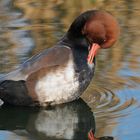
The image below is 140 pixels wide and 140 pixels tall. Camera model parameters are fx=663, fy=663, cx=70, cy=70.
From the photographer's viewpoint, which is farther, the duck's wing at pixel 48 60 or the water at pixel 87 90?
the duck's wing at pixel 48 60

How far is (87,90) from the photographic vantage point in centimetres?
588

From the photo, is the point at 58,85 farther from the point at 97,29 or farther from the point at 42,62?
the point at 97,29

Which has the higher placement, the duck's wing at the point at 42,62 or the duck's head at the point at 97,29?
the duck's head at the point at 97,29

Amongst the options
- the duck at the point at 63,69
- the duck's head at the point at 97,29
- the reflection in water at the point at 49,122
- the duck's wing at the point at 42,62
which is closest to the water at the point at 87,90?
the reflection in water at the point at 49,122

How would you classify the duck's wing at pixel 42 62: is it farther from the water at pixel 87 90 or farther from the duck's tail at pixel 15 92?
the water at pixel 87 90

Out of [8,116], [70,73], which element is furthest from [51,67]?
[8,116]

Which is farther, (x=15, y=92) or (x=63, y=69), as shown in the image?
(x=15, y=92)

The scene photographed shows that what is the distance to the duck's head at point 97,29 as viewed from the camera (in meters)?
5.46

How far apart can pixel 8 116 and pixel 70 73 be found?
616mm

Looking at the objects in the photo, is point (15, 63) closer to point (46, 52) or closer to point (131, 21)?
point (46, 52)

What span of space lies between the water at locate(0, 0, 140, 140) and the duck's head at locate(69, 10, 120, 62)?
449 millimetres

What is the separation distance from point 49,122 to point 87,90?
77 cm

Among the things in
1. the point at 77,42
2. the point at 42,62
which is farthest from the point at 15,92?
the point at 77,42

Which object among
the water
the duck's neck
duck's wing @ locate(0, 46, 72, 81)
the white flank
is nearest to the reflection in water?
the water
